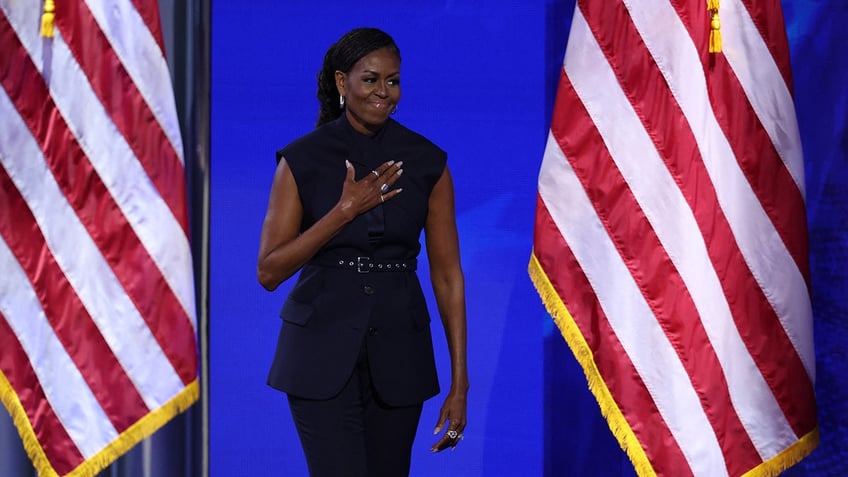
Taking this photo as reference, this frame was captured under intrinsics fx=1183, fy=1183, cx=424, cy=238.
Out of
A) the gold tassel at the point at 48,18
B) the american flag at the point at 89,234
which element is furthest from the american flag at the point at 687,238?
the gold tassel at the point at 48,18

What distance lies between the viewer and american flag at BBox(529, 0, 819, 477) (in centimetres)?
254

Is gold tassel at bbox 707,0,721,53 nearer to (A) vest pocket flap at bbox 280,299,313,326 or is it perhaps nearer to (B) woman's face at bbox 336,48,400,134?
(B) woman's face at bbox 336,48,400,134

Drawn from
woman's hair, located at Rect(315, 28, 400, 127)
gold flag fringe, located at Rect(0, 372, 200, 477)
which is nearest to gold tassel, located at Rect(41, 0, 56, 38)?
woman's hair, located at Rect(315, 28, 400, 127)

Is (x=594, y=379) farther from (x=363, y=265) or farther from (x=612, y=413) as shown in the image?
(x=363, y=265)

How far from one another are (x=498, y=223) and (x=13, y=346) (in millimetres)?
1346

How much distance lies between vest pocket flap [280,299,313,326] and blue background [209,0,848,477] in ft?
3.37

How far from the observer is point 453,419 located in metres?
2.45

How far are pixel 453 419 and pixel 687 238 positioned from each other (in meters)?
0.64

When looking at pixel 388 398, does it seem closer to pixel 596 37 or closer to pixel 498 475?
pixel 596 37

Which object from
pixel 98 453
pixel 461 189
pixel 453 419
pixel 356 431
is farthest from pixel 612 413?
pixel 98 453

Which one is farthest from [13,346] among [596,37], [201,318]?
[596,37]

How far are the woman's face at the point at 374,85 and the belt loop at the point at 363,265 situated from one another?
0.92ft

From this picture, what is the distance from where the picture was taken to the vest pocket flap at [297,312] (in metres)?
2.35

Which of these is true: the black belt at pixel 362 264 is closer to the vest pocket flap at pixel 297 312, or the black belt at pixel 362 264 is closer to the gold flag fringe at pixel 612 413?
the vest pocket flap at pixel 297 312
